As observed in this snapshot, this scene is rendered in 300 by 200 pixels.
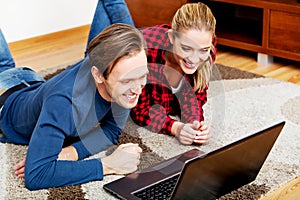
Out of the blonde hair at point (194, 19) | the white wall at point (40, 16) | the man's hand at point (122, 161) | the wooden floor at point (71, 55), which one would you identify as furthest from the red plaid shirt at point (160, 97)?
the white wall at point (40, 16)

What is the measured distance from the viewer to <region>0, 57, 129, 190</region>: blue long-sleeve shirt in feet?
4.88

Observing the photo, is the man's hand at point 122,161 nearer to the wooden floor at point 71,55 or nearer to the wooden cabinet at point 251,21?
the wooden floor at point 71,55

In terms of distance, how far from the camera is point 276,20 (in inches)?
103

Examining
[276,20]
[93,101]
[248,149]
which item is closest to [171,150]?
[93,101]

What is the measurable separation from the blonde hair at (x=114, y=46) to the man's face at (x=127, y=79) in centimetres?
1

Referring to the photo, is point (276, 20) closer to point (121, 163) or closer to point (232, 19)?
point (232, 19)

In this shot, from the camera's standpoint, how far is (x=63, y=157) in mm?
1668

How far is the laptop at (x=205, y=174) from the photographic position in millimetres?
1225

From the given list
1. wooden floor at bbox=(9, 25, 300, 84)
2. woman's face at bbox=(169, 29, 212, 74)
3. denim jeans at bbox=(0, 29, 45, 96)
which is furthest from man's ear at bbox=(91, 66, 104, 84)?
wooden floor at bbox=(9, 25, 300, 84)

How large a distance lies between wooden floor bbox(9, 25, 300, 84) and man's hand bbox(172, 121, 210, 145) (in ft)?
2.60

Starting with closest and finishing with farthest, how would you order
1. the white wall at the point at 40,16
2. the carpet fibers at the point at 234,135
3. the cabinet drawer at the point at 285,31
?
1. the carpet fibers at the point at 234,135
2. the cabinet drawer at the point at 285,31
3. the white wall at the point at 40,16

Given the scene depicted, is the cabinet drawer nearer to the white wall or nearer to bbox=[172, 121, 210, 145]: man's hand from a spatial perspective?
bbox=[172, 121, 210, 145]: man's hand

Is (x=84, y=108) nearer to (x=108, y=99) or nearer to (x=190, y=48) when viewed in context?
(x=108, y=99)

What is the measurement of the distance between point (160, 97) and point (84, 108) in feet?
Answer: 1.46
